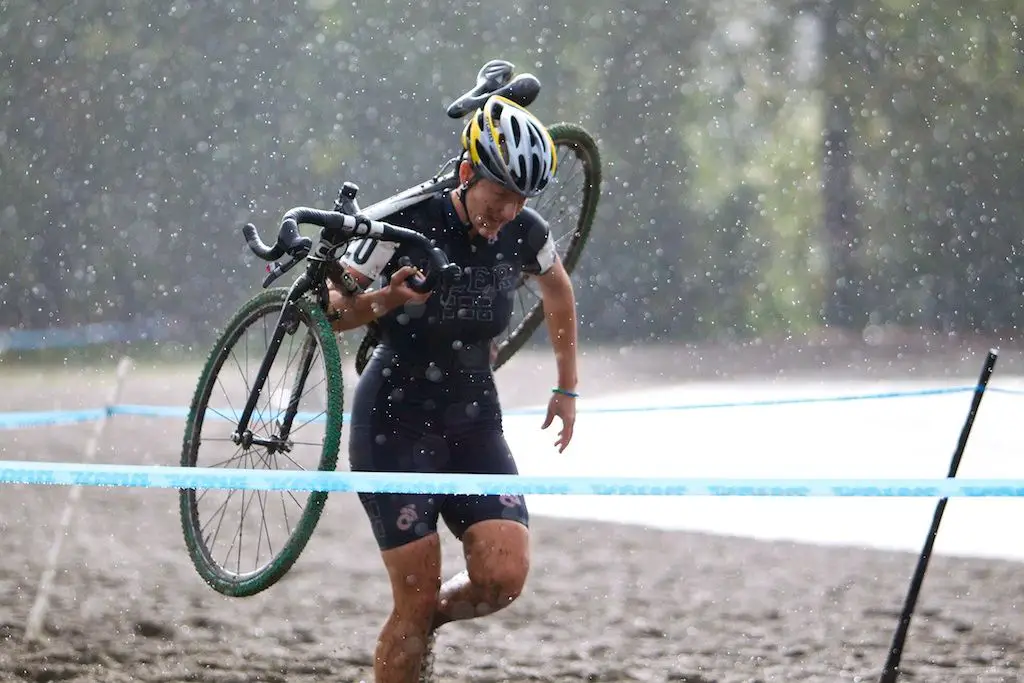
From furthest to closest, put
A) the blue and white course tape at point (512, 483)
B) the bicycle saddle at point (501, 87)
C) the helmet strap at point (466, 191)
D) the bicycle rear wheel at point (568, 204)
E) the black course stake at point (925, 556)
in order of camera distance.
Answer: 1. the bicycle rear wheel at point (568, 204)
2. the black course stake at point (925, 556)
3. the bicycle saddle at point (501, 87)
4. the helmet strap at point (466, 191)
5. the blue and white course tape at point (512, 483)

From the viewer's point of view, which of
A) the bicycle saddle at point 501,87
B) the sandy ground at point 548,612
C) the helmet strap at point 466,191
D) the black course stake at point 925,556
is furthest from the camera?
the sandy ground at point 548,612

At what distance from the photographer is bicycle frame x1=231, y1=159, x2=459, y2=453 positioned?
4.07 m

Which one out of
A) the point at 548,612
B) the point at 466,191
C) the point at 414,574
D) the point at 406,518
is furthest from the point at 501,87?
the point at 548,612

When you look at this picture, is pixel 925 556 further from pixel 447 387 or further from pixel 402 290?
pixel 402 290

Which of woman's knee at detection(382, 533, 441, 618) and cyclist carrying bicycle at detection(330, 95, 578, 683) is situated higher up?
cyclist carrying bicycle at detection(330, 95, 578, 683)

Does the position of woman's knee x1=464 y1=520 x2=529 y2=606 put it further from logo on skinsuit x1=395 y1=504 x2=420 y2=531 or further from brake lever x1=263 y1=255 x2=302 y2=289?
brake lever x1=263 y1=255 x2=302 y2=289

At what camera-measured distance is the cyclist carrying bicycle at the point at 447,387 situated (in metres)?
4.14

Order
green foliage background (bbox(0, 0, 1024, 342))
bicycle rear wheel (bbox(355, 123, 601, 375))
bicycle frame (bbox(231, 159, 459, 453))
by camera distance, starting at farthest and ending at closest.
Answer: green foliage background (bbox(0, 0, 1024, 342)), bicycle rear wheel (bbox(355, 123, 601, 375)), bicycle frame (bbox(231, 159, 459, 453))

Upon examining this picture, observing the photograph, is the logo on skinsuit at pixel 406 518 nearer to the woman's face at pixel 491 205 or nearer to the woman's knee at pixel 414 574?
the woman's knee at pixel 414 574

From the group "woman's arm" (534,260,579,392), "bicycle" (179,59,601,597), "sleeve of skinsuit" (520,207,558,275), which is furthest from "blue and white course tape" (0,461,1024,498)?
"woman's arm" (534,260,579,392)

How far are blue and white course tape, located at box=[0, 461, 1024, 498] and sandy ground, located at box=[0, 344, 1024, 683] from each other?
2962mm

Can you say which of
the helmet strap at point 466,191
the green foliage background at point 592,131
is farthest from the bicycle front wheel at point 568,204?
the green foliage background at point 592,131

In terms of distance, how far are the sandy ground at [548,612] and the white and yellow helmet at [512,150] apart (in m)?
2.83

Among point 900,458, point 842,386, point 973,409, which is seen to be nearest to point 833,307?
point 842,386
